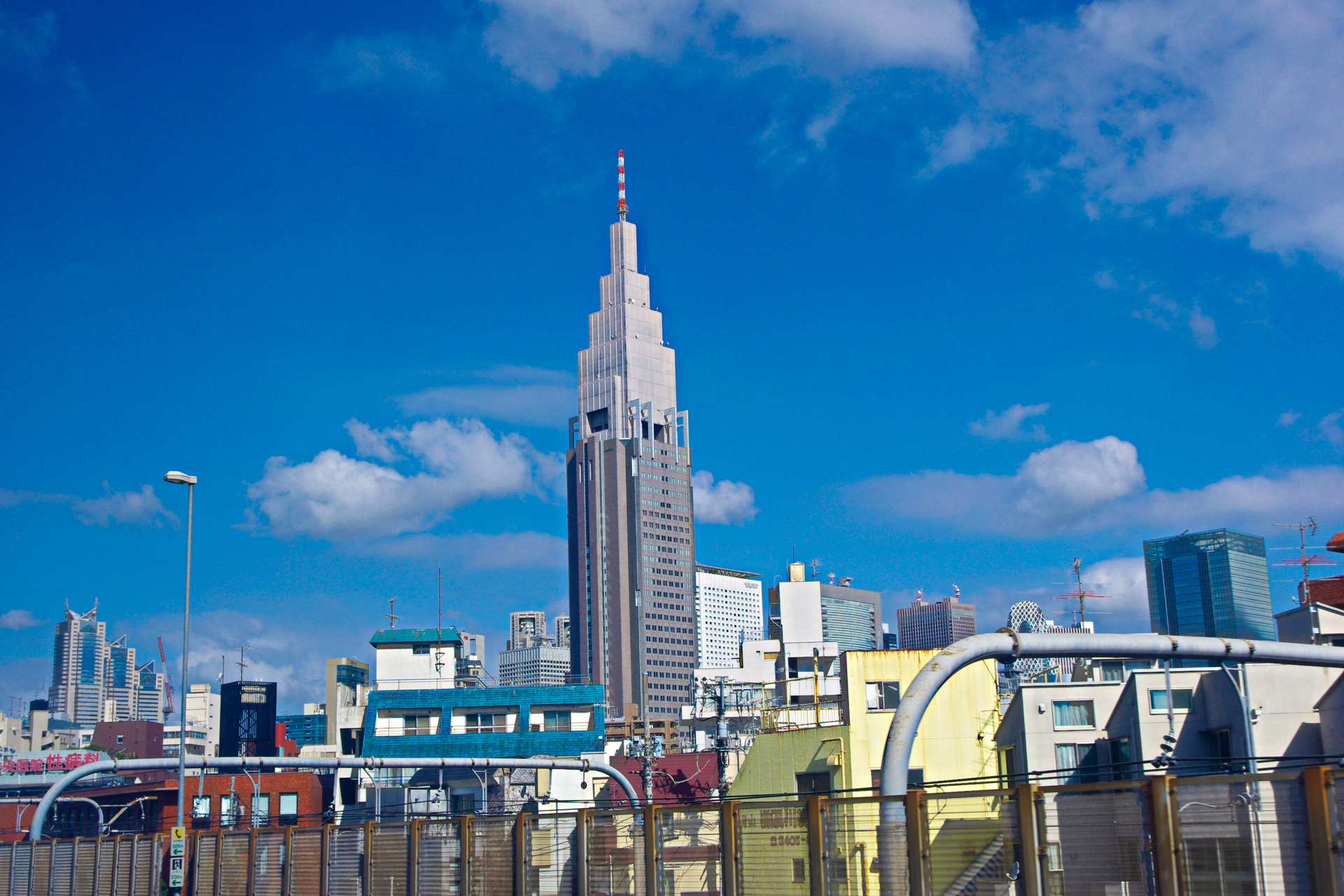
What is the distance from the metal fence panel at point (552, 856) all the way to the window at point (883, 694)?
1152 inches

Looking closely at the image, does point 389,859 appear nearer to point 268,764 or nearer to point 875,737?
point 875,737

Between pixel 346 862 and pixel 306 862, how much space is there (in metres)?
1.60

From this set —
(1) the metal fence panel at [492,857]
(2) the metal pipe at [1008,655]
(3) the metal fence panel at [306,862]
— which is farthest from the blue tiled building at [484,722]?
(2) the metal pipe at [1008,655]

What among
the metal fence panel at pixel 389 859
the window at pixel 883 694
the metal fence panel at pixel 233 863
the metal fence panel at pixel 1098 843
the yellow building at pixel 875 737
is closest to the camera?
the metal fence panel at pixel 1098 843

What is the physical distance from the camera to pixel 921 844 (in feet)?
54.7

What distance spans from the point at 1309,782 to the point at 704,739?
291ft

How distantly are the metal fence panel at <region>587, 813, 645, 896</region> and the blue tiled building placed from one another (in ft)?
274

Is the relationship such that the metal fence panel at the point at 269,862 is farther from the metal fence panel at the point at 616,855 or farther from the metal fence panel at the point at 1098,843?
the metal fence panel at the point at 1098,843

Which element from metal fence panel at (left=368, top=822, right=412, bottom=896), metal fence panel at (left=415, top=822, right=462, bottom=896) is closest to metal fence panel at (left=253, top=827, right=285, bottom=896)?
metal fence panel at (left=368, top=822, right=412, bottom=896)

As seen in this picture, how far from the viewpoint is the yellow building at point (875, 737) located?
47.4m

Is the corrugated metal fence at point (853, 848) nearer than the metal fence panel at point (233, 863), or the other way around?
the corrugated metal fence at point (853, 848)

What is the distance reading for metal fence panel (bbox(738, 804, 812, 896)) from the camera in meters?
18.3

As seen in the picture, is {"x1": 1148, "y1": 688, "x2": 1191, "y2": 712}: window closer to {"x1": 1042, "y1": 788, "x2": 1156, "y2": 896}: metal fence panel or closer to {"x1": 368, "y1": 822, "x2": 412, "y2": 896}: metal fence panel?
{"x1": 368, "y1": 822, "x2": 412, "y2": 896}: metal fence panel

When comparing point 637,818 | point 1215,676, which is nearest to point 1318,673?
point 1215,676
